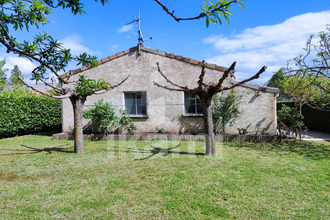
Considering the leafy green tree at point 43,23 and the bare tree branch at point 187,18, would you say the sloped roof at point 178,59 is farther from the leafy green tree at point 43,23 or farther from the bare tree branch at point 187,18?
the bare tree branch at point 187,18

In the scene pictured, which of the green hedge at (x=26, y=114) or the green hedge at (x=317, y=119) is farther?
the green hedge at (x=317, y=119)

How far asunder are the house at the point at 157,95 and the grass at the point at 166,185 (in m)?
2.83

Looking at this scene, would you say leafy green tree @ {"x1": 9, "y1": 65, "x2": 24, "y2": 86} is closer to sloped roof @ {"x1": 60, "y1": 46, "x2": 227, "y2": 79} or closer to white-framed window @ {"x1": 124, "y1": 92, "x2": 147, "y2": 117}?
sloped roof @ {"x1": 60, "y1": 46, "x2": 227, "y2": 79}

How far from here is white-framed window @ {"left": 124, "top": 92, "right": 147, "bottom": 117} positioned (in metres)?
10.3

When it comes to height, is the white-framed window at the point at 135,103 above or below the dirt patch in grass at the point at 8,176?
above

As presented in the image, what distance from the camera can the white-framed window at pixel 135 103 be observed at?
10.3 metres

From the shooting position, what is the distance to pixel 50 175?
4887 mm

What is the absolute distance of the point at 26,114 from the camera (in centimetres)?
1148

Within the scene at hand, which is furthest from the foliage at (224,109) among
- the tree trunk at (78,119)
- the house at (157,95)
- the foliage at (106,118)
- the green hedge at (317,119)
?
the tree trunk at (78,119)

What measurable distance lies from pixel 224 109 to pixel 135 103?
4.51 m

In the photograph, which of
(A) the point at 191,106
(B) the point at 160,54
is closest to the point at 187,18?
(A) the point at 191,106

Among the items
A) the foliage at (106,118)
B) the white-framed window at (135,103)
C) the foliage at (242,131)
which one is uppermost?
the white-framed window at (135,103)

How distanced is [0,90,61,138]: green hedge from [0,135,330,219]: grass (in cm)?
472

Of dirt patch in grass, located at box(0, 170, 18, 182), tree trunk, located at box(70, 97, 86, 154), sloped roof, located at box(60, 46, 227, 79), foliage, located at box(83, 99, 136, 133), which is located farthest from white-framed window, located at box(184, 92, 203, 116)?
dirt patch in grass, located at box(0, 170, 18, 182)
